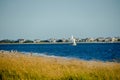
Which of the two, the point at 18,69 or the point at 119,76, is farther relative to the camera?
the point at 18,69

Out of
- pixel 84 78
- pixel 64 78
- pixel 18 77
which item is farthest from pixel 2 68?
pixel 84 78

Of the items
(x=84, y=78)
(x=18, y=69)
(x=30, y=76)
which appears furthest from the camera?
(x=18, y=69)

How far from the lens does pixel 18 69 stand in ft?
41.3

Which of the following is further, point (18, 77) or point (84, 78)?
point (18, 77)

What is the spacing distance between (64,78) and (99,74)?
166cm

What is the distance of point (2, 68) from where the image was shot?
1296 centimetres

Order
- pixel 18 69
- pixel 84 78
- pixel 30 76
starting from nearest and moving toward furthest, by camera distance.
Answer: pixel 84 78, pixel 30 76, pixel 18 69

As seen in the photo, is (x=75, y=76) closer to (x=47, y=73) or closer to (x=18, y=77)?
(x=47, y=73)

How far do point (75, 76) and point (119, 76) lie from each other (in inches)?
77.5

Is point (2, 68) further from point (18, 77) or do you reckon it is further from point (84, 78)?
point (84, 78)

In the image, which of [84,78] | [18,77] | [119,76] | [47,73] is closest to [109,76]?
[119,76]

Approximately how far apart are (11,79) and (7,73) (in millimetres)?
1010

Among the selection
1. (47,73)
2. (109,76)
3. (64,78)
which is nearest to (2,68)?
(47,73)

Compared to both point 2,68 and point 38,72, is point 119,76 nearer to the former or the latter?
point 38,72
